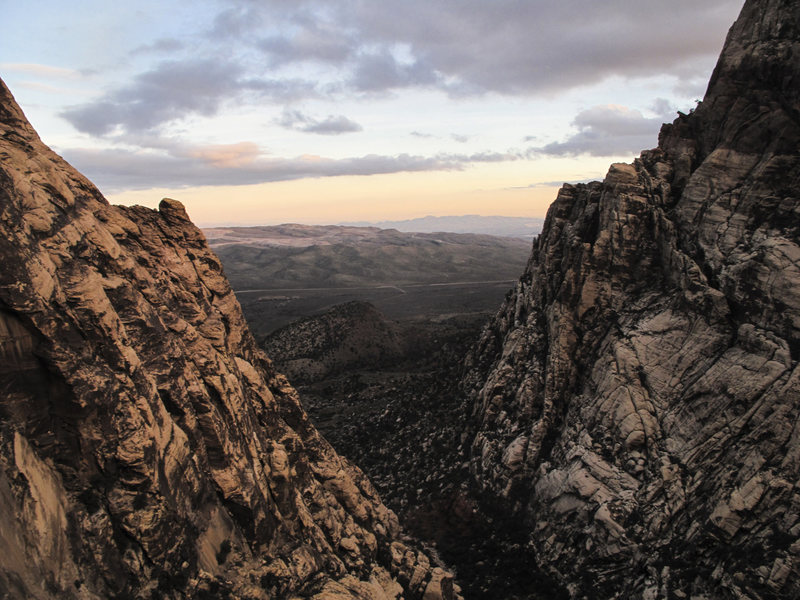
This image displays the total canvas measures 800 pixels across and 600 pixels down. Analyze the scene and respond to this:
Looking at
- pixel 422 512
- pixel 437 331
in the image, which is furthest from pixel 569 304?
pixel 437 331

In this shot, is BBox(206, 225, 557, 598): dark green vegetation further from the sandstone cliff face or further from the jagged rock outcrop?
the jagged rock outcrop

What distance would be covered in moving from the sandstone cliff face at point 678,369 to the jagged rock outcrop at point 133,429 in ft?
31.5

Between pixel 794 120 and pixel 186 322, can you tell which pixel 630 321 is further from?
pixel 186 322

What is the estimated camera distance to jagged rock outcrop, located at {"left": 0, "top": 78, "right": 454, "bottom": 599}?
12000 mm

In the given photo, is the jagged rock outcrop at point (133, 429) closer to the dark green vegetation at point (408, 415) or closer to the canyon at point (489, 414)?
the canyon at point (489, 414)

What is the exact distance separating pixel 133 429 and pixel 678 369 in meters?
24.0

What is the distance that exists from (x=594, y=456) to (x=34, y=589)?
24.0 meters

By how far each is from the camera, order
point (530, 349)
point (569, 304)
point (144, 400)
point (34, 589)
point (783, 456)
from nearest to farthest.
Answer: point (34, 589) → point (144, 400) → point (783, 456) → point (569, 304) → point (530, 349)

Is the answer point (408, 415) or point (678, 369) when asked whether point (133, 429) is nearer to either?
point (678, 369)

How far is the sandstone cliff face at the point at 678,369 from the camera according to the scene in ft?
64.4

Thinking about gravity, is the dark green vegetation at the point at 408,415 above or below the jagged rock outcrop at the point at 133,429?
below

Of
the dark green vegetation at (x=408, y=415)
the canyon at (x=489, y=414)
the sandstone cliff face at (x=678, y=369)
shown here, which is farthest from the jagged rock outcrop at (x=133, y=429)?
the sandstone cliff face at (x=678, y=369)

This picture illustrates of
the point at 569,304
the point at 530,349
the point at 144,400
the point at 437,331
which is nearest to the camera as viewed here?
the point at 144,400

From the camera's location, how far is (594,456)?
26.0 meters
